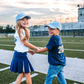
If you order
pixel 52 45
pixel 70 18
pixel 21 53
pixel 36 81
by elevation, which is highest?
pixel 70 18

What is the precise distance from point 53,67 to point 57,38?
1.96 ft

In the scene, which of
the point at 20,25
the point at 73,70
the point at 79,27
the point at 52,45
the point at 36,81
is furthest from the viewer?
the point at 79,27

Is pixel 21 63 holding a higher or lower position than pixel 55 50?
lower

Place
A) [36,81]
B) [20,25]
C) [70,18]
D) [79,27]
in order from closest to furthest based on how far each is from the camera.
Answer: [20,25]
[36,81]
[79,27]
[70,18]

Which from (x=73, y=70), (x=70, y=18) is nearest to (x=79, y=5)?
(x=70, y=18)

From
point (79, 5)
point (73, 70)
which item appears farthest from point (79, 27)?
point (73, 70)

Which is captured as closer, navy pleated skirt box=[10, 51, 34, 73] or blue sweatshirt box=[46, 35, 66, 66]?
blue sweatshirt box=[46, 35, 66, 66]

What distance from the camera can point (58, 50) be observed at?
8.98 ft

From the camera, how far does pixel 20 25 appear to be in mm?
2916

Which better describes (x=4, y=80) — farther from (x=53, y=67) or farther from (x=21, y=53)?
(x=53, y=67)

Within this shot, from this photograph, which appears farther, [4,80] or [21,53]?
[4,80]

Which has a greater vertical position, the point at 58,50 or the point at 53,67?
the point at 58,50

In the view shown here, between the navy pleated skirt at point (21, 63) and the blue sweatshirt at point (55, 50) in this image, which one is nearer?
the blue sweatshirt at point (55, 50)

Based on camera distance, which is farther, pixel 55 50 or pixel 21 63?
pixel 21 63
